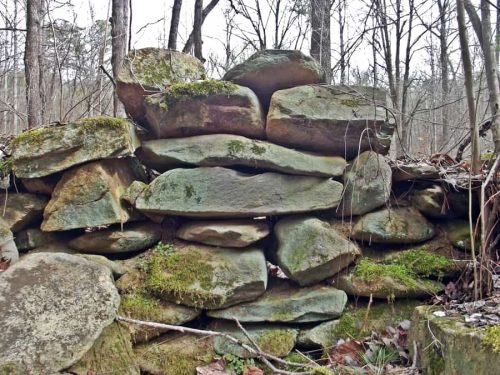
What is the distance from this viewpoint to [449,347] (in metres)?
2.20

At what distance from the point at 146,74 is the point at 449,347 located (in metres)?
3.38

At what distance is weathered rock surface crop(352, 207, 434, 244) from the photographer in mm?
3461

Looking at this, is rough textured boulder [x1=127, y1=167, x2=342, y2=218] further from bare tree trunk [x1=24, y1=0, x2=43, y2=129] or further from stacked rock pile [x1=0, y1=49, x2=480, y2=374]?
bare tree trunk [x1=24, y1=0, x2=43, y2=129]

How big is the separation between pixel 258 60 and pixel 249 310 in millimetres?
2287

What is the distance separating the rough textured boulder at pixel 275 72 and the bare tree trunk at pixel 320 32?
2530 millimetres

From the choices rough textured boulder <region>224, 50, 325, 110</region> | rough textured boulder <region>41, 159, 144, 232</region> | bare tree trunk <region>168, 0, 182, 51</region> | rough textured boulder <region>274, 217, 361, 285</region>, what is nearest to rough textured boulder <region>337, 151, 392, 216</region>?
rough textured boulder <region>274, 217, 361, 285</region>

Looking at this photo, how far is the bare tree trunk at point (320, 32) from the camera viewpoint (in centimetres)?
622

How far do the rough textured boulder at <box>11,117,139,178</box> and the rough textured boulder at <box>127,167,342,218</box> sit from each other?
1.62ft

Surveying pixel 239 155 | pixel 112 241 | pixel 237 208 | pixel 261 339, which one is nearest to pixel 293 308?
pixel 261 339

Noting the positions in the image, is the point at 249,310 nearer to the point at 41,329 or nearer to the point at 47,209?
the point at 41,329

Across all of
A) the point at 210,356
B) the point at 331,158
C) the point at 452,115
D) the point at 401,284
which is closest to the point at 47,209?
the point at 210,356

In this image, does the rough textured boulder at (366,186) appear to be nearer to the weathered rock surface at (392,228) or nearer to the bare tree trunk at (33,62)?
the weathered rock surface at (392,228)

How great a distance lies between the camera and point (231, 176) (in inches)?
135

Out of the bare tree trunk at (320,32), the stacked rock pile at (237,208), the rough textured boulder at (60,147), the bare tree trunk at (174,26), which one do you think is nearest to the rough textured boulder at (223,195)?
the stacked rock pile at (237,208)
